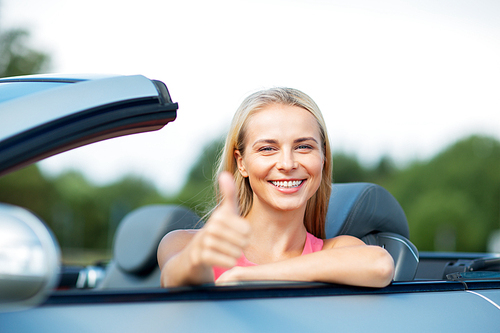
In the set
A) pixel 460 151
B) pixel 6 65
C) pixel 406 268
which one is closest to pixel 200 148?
pixel 6 65

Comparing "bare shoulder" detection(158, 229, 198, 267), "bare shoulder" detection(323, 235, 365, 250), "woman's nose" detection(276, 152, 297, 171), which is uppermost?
"woman's nose" detection(276, 152, 297, 171)

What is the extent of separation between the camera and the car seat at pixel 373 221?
236 cm

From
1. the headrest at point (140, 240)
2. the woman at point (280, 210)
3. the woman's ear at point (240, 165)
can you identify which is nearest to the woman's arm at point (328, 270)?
the woman at point (280, 210)

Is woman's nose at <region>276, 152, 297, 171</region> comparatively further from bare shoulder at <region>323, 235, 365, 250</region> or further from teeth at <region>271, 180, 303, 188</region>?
bare shoulder at <region>323, 235, 365, 250</region>

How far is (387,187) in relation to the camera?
37.0 m

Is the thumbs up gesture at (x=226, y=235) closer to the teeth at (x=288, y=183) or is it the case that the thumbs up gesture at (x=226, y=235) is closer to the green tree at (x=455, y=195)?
the teeth at (x=288, y=183)

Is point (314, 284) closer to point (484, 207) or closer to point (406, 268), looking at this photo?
point (406, 268)

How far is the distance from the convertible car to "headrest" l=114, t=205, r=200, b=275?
2.20 m

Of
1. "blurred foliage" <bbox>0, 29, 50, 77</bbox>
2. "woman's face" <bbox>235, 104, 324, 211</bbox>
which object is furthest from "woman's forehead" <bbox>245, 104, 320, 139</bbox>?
"blurred foliage" <bbox>0, 29, 50, 77</bbox>

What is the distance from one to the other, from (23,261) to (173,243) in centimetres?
97

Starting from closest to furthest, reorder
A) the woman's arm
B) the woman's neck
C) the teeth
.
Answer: the woman's arm < the teeth < the woman's neck

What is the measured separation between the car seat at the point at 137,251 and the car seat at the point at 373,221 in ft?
4.67

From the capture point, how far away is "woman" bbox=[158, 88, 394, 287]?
4.83ft

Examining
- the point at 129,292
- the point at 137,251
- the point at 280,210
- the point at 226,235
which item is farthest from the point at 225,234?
the point at 137,251
